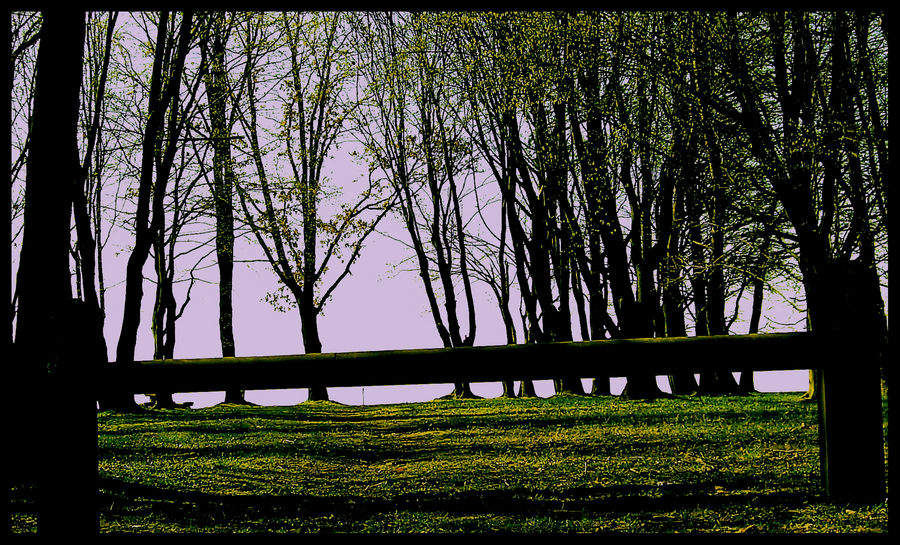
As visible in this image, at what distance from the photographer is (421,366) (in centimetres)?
536

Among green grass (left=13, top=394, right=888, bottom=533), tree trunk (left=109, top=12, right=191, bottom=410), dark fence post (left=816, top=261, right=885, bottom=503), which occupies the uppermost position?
tree trunk (left=109, top=12, right=191, bottom=410)

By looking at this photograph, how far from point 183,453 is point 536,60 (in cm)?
1256

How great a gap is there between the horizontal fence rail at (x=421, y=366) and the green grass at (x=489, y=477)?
112 centimetres

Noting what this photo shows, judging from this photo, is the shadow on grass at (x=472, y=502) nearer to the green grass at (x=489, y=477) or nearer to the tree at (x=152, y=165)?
the green grass at (x=489, y=477)

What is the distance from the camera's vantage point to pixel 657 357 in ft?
18.2

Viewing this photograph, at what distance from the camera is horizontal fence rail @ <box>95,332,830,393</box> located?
5348 mm

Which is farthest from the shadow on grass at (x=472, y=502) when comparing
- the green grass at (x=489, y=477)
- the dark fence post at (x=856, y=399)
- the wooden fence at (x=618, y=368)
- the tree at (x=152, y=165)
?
the tree at (x=152, y=165)

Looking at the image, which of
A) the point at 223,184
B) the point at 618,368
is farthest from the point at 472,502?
the point at 223,184

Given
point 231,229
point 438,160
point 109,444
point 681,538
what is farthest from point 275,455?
point 438,160

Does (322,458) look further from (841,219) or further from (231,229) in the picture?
(231,229)

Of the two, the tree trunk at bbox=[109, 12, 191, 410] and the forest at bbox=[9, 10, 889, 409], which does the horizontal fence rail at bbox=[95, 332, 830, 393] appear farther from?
the tree trunk at bbox=[109, 12, 191, 410]

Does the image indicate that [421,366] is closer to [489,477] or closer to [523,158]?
[489,477]

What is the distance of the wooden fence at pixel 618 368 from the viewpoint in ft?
17.6

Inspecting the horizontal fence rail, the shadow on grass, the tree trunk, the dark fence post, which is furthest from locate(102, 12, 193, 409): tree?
the dark fence post
